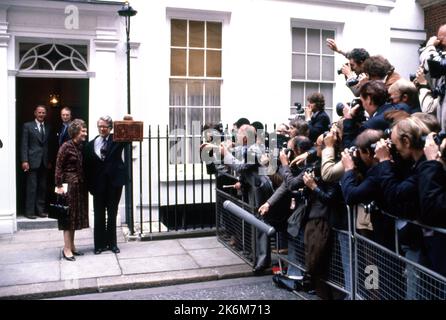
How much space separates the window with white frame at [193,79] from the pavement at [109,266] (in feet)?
8.55

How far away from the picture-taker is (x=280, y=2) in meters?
10.1

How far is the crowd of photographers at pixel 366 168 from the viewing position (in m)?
3.64

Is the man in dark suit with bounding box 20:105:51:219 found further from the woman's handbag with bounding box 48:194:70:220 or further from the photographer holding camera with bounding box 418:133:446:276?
the photographer holding camera with bounding box 418:133:446:276

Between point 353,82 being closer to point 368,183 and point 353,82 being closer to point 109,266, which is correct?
point 368,183

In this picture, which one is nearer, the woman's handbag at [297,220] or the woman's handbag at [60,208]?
the woman's handbag at [297,220]

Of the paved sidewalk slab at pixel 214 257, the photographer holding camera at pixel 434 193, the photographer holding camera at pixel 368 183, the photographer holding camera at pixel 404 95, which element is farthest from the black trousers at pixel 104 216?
the photographer holding camera at pixel 434 193

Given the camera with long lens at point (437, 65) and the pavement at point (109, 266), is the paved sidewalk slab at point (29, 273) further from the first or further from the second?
the camera with long lens at point (437, 65)

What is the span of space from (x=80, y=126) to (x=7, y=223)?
2.89 metres

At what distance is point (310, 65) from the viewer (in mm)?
10648

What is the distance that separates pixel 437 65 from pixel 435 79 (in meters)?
0.51

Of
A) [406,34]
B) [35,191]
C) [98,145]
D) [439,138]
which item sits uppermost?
[406,34]

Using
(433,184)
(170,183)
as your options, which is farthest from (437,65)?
(170,183)

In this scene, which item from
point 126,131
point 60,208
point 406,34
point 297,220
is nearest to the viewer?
point 297,220
